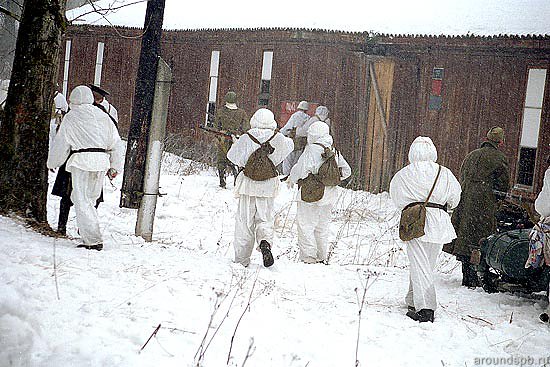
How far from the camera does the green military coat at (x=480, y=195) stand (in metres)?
8.20

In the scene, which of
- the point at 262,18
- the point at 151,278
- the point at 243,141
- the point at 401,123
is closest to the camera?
the point at 151,278

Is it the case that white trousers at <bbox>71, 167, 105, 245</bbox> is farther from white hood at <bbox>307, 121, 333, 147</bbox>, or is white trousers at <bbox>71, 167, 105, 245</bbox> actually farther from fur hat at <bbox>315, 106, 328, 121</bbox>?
fur hat at <bbox>315, 106, 328, 121</bbox>

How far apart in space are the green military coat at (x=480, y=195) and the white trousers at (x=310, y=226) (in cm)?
168

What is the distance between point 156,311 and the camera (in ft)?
15.9

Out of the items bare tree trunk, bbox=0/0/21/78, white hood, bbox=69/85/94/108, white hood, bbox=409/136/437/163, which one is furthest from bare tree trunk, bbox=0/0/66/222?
bare tree trunk, bbox=0/0/21/78

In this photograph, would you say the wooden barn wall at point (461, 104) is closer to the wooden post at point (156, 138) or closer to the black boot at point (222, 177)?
the black boot at point (222, 177)

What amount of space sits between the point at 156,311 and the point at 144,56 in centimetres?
538

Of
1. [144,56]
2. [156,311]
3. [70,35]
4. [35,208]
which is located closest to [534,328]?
[156,311]

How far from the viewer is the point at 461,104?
14.8 metres

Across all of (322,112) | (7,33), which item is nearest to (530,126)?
(322,112)

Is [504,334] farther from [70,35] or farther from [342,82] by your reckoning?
[70,35]

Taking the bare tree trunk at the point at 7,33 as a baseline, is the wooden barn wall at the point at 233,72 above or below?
below

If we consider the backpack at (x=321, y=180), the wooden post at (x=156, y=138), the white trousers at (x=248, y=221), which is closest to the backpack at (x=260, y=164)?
the white trousers at (x=248, y=221)

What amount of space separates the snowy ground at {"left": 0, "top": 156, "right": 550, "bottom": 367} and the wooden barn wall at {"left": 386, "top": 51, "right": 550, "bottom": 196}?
6.74 m
